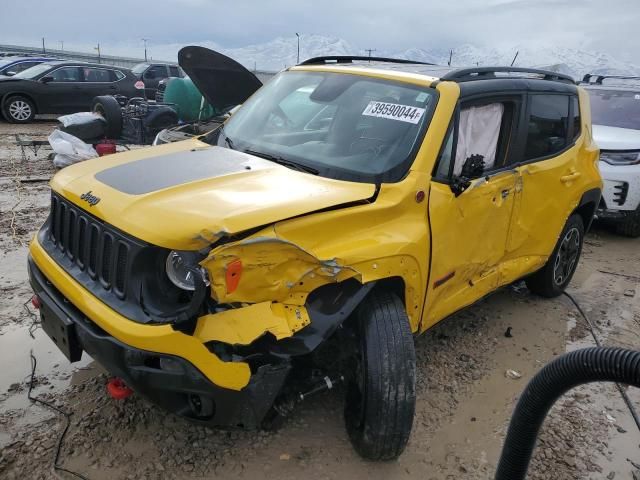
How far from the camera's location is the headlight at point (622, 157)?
6.25 m

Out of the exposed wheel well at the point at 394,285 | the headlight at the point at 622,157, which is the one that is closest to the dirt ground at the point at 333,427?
the exposed wheel well at the point at 394,285

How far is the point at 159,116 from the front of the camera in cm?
901

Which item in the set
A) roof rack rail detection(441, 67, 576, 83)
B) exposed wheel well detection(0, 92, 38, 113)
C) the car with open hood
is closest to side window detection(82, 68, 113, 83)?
exposed wheel well detection(0, 92, 38, 113)

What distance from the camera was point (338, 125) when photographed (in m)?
3.16

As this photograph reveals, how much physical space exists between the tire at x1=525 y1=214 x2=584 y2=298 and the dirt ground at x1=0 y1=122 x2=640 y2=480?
48 cm

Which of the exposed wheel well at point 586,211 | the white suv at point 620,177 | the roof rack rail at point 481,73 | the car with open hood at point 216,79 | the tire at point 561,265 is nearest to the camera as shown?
the roof rack rail at point 481,73

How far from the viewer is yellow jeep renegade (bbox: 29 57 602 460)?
2125 mm

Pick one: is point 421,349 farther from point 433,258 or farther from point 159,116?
point 159,116

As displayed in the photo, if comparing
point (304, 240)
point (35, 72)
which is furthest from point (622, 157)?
point (35, 72)

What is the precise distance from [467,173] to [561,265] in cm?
215

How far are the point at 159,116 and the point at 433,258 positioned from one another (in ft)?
24.2

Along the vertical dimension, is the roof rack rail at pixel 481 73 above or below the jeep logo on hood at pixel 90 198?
above

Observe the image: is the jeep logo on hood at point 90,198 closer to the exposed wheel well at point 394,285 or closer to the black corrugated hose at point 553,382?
the exposed wheel well at point 394,285

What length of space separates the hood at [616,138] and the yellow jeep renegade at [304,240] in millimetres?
3154
